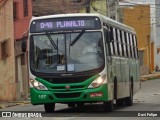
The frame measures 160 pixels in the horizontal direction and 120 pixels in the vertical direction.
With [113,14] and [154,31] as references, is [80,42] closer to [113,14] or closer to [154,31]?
[113,14]

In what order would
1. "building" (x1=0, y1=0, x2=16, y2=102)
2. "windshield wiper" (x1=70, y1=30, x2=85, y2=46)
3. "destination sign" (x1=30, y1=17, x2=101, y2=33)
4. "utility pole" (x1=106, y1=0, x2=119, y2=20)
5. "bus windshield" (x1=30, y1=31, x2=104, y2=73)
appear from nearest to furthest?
"bus windshield" (x1=30, y1=31, x2=104, y2=73)
"windshield wiper" (x1=70, y1=30, x2=85, y2=46)
"destination sign" (x1=30, y1=17, x2=101, y2=33)
"building" (x1=0, y1=0, x2=16, y2=102)
"utility pole" (x1=106, y1=0, x2=119, y2=20)

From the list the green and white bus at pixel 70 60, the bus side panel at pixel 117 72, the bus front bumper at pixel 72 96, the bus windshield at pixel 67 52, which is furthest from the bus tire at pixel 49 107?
the bus side panel at pixel 117 72

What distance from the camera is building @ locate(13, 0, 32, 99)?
37.4 meters

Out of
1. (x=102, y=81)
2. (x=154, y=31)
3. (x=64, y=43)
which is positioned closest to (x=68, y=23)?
(x=64, y=43)

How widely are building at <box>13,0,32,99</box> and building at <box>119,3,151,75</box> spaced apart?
20516 millimetres

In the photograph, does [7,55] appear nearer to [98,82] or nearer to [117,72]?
Result: [117,72]

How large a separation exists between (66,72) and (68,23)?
1738mm

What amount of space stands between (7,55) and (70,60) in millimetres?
18353

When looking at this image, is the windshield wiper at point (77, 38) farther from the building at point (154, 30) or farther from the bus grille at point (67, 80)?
the building at point (154, 30)

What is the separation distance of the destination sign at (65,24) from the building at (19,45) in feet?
58.8

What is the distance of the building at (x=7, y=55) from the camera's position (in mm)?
35938

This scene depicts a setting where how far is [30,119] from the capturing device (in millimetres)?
17844

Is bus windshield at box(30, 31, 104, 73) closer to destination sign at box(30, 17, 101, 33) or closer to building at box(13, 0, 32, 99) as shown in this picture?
destination sign at box(30, 17, 101, 33)

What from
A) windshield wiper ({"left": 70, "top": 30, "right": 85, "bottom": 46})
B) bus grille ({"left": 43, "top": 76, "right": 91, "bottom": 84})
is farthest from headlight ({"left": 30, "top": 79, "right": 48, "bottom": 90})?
windshield wiper ({"left": 70, "top": 30, "right": 85, "bottom": 46})
